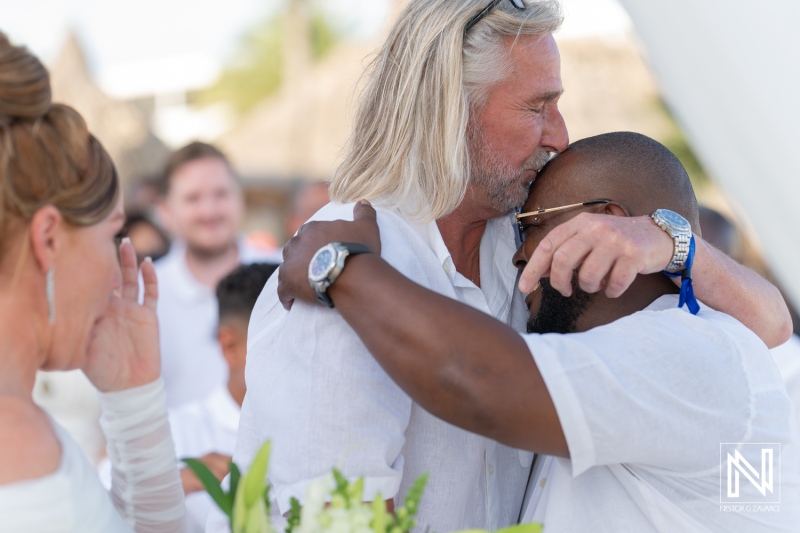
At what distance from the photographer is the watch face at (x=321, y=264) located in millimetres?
1948

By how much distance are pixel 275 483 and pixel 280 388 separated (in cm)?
23

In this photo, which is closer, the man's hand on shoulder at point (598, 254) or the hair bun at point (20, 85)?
the hair bun at point (20, 85)

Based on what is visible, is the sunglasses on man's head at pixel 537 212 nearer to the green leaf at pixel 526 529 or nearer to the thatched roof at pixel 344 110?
the green leaf at pixel 526 529

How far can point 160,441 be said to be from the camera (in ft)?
8.02

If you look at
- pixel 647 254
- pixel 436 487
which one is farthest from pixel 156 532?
pixel 647 254

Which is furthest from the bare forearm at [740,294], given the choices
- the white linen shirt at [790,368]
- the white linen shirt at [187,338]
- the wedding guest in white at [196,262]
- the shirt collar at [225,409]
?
the wedding guest in white at [196,262]

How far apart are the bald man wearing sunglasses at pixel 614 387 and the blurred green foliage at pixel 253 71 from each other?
116ft

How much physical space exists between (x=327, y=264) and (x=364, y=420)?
14.4 inches

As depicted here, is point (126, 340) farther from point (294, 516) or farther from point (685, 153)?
point (685, 153)

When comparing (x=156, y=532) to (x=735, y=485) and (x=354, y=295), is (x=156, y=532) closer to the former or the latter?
(x=354, y=295)

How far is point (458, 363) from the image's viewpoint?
72.2 inches

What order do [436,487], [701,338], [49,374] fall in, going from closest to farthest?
[701,338]
[436,487]
[49,374]

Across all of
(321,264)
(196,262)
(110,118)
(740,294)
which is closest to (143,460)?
(321,264)

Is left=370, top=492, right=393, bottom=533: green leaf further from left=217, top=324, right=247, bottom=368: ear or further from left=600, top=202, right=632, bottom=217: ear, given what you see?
left=217, top=324, right=247, bottom=368: ear
